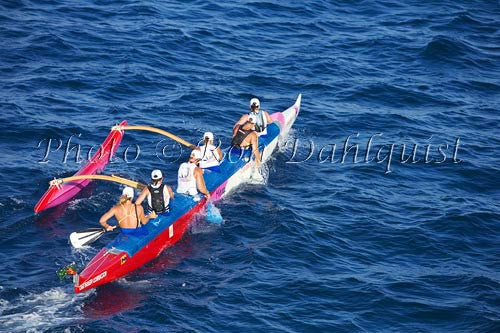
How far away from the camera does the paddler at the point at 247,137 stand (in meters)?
25.1

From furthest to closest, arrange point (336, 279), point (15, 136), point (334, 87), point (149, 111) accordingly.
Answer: point (334, 87) → point (149, 111) → point (15, 136) → point (336, 279)

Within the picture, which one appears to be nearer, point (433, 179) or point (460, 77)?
point (433, 179)

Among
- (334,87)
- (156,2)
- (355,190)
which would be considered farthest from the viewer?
(156,2)

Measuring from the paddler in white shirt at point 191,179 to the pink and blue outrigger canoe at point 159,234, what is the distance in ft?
0.78

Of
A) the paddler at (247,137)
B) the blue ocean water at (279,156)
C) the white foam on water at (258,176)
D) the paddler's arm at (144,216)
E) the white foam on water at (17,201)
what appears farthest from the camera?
the white foam on water at (258,176)

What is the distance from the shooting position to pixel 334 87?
107 ft

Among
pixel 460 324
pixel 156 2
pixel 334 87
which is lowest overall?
pixel 460 324

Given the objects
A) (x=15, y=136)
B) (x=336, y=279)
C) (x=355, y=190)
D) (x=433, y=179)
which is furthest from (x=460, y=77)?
(x=15, y=136)

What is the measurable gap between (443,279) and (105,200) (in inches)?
399

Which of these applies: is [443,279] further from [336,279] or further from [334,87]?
[334,87]

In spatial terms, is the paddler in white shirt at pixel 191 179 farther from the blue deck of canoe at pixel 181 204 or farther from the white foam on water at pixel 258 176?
the white foam on water at pixel 258 176

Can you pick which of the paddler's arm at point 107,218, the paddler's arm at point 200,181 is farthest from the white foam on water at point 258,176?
the paddler's arm at point 107,218

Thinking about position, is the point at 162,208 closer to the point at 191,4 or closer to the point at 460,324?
the point at 460,324

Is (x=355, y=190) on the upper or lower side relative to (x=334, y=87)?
lower
